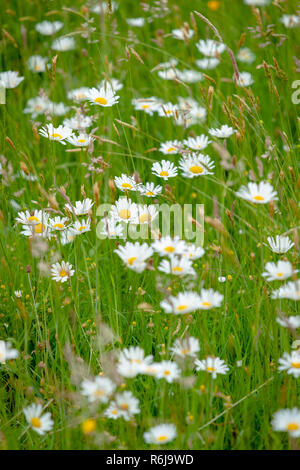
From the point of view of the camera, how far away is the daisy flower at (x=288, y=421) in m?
1.17

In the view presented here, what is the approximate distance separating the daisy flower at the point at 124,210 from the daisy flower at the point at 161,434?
2.14 feet

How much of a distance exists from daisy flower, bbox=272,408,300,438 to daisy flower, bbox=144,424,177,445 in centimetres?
25

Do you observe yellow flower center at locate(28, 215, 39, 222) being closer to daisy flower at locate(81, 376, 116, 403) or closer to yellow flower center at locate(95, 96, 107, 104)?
yellow flower center at locate(95, 96, 107, 104)

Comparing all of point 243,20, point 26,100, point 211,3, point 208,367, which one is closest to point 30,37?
point 26,100

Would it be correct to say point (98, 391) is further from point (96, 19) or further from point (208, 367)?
point (96, 19)

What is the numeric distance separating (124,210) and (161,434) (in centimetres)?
73

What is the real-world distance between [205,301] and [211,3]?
2460mm

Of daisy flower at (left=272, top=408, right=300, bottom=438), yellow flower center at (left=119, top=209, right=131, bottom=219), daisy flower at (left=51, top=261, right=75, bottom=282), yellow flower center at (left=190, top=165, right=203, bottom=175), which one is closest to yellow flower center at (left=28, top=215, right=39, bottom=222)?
daisy flower at (left=51, top=261, right=75, bottom=282)

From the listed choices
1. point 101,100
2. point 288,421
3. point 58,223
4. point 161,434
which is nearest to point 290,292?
point 288,421

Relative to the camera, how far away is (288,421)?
1.19 metres

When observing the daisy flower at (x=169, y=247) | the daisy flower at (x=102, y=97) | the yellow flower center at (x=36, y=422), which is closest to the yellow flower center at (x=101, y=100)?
the daisy flower at (x=102, y=97)

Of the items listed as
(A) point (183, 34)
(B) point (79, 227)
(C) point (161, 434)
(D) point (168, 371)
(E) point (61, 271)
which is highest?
(A) point (183, 34)

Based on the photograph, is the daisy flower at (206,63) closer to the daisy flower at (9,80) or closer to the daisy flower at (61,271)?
the daisy flower at (9,80)

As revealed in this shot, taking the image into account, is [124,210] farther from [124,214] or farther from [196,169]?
[196,169]
